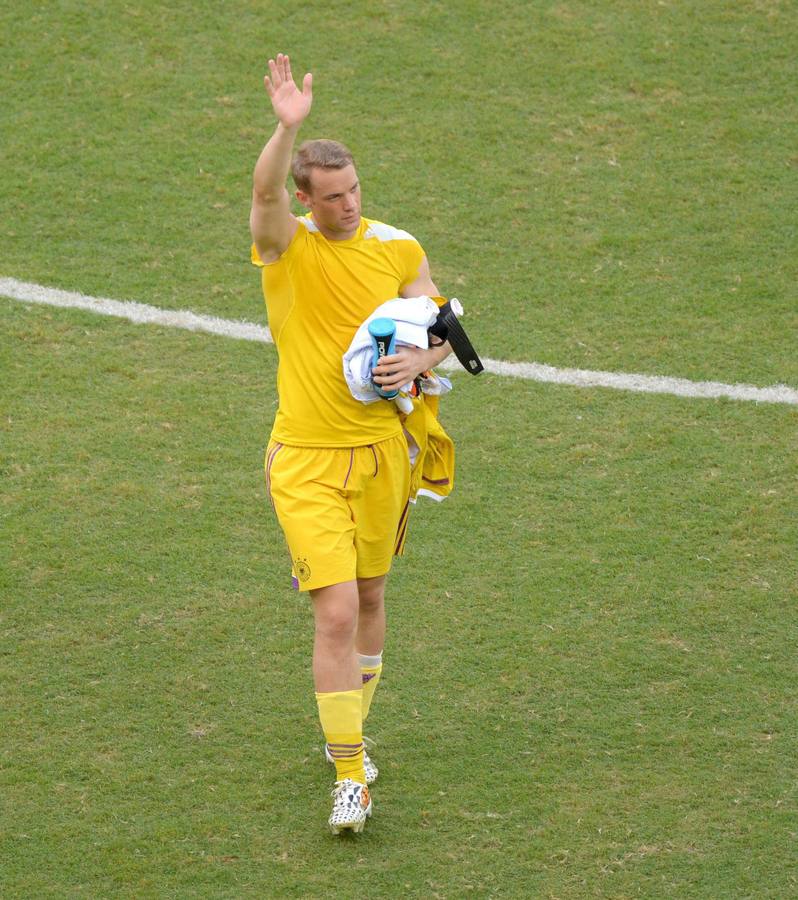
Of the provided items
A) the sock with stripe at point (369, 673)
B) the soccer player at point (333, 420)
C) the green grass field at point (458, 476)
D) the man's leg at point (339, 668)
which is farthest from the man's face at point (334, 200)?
the green grass field at point (458, 476)

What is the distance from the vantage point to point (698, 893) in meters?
4.70

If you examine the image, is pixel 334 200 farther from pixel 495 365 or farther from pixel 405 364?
pixel 495 365

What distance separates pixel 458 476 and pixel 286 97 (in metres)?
2.79

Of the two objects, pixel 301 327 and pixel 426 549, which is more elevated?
pixel 301 327

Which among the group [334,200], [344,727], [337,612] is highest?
[334,200]

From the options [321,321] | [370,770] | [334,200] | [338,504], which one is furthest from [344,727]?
[334,200]

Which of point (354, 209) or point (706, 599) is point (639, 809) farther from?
point (354, 209)

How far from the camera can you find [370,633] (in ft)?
17.6

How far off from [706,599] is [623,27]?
577 centimetres

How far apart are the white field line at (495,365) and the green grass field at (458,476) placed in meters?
0.10

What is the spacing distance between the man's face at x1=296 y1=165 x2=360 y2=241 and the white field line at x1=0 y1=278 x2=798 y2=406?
3039 mm

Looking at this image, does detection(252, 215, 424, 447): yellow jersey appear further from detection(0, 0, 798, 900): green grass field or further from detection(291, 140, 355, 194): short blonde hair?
detection(0, 0, 798, 900): green grass field

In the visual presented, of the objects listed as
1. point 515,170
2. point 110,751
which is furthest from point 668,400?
point 110,751

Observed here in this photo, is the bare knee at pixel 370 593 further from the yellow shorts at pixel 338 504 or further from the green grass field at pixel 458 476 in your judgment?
the green grass field at pixel 458 476
